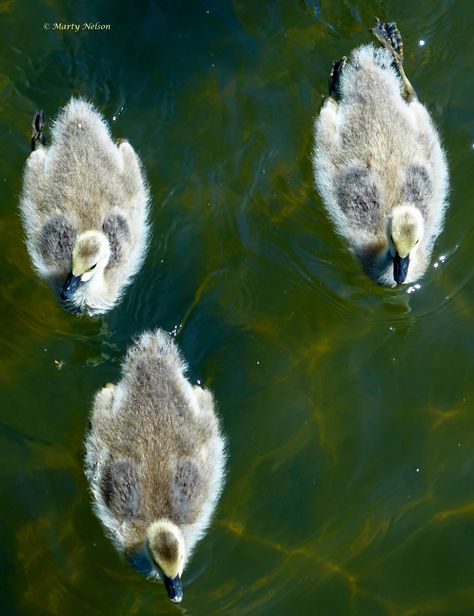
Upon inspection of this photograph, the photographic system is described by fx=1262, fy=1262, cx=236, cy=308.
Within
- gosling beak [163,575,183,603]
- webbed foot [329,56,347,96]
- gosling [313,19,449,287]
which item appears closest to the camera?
gosling beak [163,575,183,603]

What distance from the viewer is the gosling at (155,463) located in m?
8.16

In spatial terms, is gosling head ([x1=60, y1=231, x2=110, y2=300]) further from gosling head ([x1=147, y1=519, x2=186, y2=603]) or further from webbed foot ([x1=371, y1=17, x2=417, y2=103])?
webbed foot ([x1=371, y1=17, x2=417, y2=103])

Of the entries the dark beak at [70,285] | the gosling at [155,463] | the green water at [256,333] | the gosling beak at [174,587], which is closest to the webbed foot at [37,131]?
the green water at [256,333]

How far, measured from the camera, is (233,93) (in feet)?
A: 31.0

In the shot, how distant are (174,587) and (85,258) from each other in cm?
221

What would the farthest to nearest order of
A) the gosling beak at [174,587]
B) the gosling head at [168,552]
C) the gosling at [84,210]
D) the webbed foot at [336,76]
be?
the webbed foot at [336,76], the gosling at [84,210], the gosling beak at [174,587], the gosling head at [168,552]

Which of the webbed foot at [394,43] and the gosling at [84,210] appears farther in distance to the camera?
the webbed foot at [394,43]

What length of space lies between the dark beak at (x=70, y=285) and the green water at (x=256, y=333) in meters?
0.72

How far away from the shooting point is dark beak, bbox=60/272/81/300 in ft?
27.7

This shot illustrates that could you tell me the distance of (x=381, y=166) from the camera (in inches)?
343

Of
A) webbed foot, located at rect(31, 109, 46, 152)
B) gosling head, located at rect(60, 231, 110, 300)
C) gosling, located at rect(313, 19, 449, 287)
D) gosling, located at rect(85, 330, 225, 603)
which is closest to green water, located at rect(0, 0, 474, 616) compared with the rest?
webbed foot, located at rect(31, 109, 46, 152)

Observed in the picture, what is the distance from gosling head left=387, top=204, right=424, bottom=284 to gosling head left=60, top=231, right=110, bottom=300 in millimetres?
1937

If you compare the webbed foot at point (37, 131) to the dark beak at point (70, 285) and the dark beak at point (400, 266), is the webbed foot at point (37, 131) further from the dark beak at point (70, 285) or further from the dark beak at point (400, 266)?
the dark beak at point (400, 266)

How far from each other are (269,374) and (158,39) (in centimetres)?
266
